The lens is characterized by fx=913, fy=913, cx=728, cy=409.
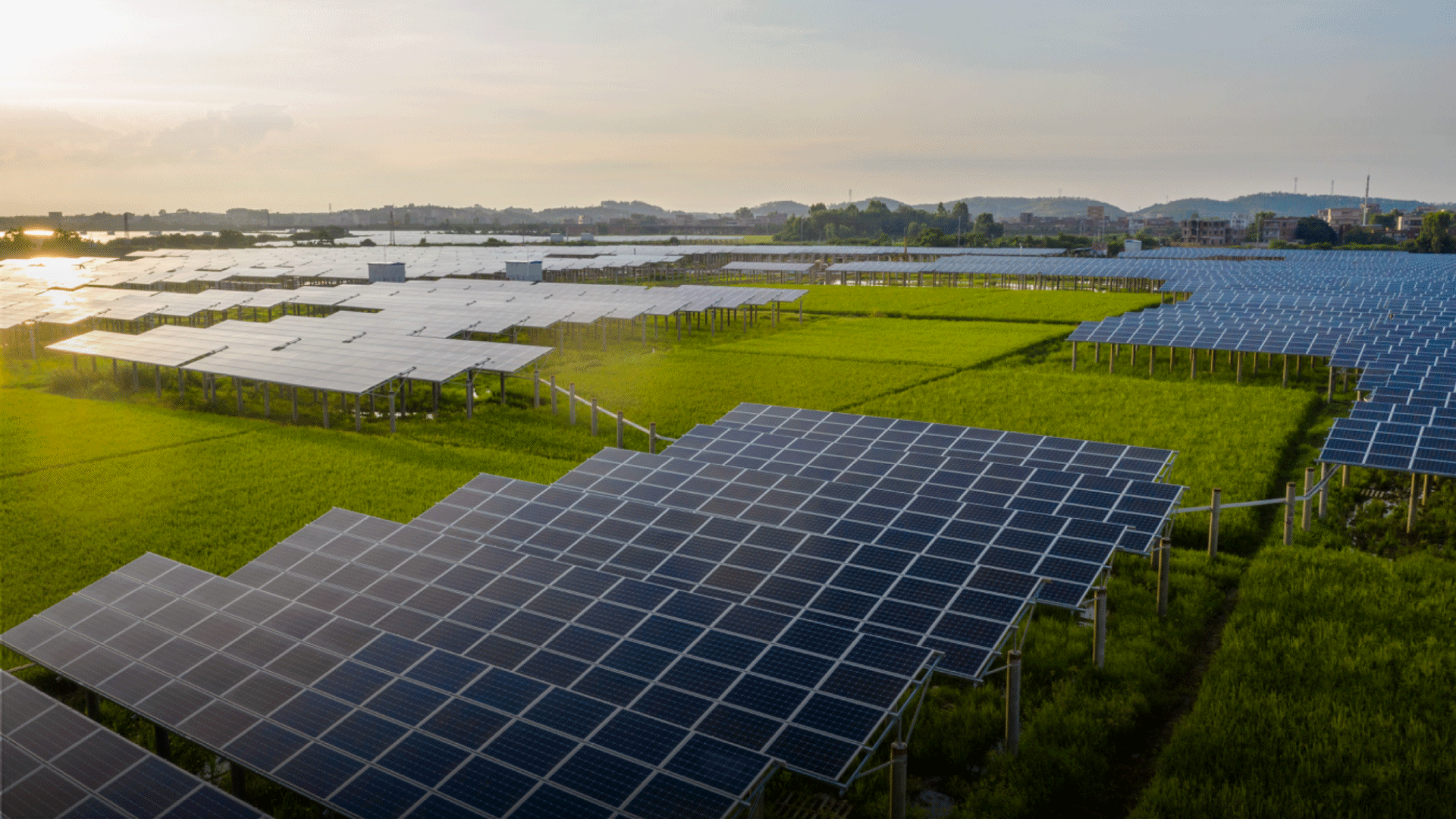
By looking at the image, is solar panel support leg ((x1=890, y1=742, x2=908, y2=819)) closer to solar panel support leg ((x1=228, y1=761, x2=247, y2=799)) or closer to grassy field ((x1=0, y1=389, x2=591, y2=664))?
solar panel support leg ((x1=228, y1=761, x2=247, y2=799))

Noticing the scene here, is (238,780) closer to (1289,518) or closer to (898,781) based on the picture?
(898,781)

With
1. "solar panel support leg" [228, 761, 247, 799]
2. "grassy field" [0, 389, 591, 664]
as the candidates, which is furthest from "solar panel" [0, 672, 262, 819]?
"grassy field" [0, 389, 591, 664]

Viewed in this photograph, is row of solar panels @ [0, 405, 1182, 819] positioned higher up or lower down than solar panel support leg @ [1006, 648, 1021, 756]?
higher up

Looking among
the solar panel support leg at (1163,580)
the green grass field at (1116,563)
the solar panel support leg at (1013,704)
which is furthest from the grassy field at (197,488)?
the solar panel support leg at (1163,580)

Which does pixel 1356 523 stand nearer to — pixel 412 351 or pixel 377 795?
pixel 377 795

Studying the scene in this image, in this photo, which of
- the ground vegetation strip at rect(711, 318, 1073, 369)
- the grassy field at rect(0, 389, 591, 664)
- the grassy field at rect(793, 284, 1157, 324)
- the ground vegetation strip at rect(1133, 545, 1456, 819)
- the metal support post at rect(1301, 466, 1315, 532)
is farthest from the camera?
the grassy field at rect(793, 284, 1157, 324)

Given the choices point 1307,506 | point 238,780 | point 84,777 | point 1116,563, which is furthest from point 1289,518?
point 84,777
